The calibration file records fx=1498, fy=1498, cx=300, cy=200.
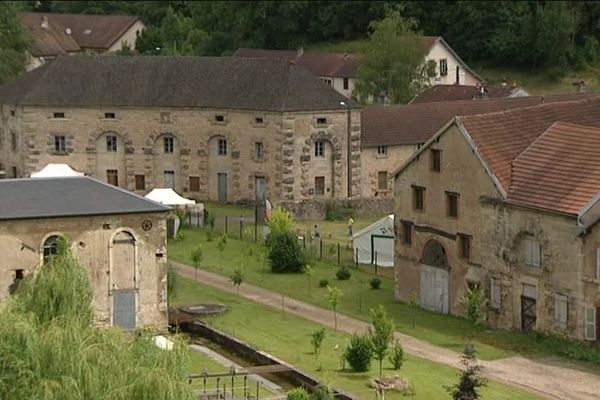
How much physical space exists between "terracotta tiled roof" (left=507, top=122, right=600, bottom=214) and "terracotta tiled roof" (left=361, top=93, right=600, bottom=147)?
82.7 ft

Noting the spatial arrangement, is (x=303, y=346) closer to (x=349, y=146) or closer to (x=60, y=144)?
(x=349, y=146)

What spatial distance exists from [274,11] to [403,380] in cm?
9056

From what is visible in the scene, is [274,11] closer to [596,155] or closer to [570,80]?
[570,80]

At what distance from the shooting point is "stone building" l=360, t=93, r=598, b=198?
74.7m

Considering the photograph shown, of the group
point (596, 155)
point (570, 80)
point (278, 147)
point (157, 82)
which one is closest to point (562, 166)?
point (596, 155)

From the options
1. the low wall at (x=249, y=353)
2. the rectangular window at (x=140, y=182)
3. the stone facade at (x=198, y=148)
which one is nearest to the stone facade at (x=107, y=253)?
the low wall at (x=249, y=353)

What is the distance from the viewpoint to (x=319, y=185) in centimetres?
7388

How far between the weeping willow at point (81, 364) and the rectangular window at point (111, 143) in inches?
1695

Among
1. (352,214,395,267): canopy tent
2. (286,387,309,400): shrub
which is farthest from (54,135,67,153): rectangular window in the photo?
(286,387,309,400): shrub

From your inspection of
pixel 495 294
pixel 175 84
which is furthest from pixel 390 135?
pixel 495 294

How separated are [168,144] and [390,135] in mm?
11167

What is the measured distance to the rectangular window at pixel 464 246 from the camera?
48438mm

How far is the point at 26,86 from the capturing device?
251 feet

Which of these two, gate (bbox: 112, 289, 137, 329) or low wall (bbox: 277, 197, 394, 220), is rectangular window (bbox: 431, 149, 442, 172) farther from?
low wall (bbox: 277, 197, 394, 220)
